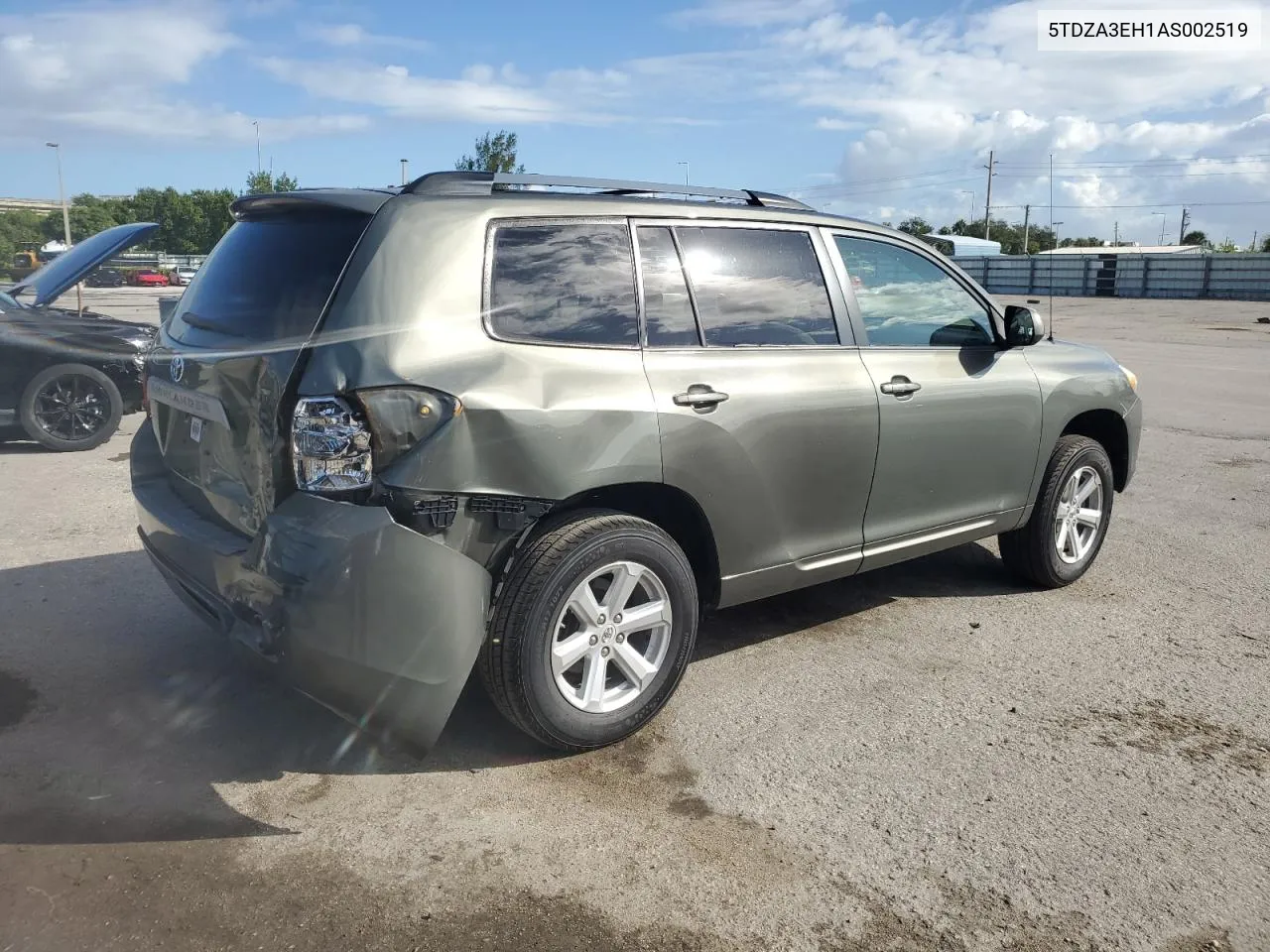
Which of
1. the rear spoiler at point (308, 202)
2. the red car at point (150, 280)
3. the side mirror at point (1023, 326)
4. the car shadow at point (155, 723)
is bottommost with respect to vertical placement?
the car shadow at point (155, 723)

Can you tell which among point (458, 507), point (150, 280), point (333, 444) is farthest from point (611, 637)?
point (150, 280)

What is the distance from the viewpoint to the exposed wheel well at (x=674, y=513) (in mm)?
3365

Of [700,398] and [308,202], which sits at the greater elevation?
[308,202]

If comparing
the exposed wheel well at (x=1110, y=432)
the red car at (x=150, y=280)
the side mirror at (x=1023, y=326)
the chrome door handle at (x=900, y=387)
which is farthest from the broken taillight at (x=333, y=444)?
the red car at (x=150, y=280)

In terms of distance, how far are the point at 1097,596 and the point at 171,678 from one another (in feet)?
13.9

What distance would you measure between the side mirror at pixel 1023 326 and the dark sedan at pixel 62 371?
6.38m

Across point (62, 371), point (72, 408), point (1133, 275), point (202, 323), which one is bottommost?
point (72, 408)

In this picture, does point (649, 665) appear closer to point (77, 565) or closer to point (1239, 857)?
point (1239, 857)

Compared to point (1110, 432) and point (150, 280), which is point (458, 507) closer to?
point (1110, 432)

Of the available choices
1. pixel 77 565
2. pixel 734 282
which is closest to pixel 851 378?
pixel 734 282

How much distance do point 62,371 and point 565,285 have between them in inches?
263

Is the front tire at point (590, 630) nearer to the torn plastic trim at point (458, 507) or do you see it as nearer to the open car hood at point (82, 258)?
the torn plastic trim at point (458, 507)

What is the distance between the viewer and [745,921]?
2.58 metres

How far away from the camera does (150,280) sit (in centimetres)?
5769
